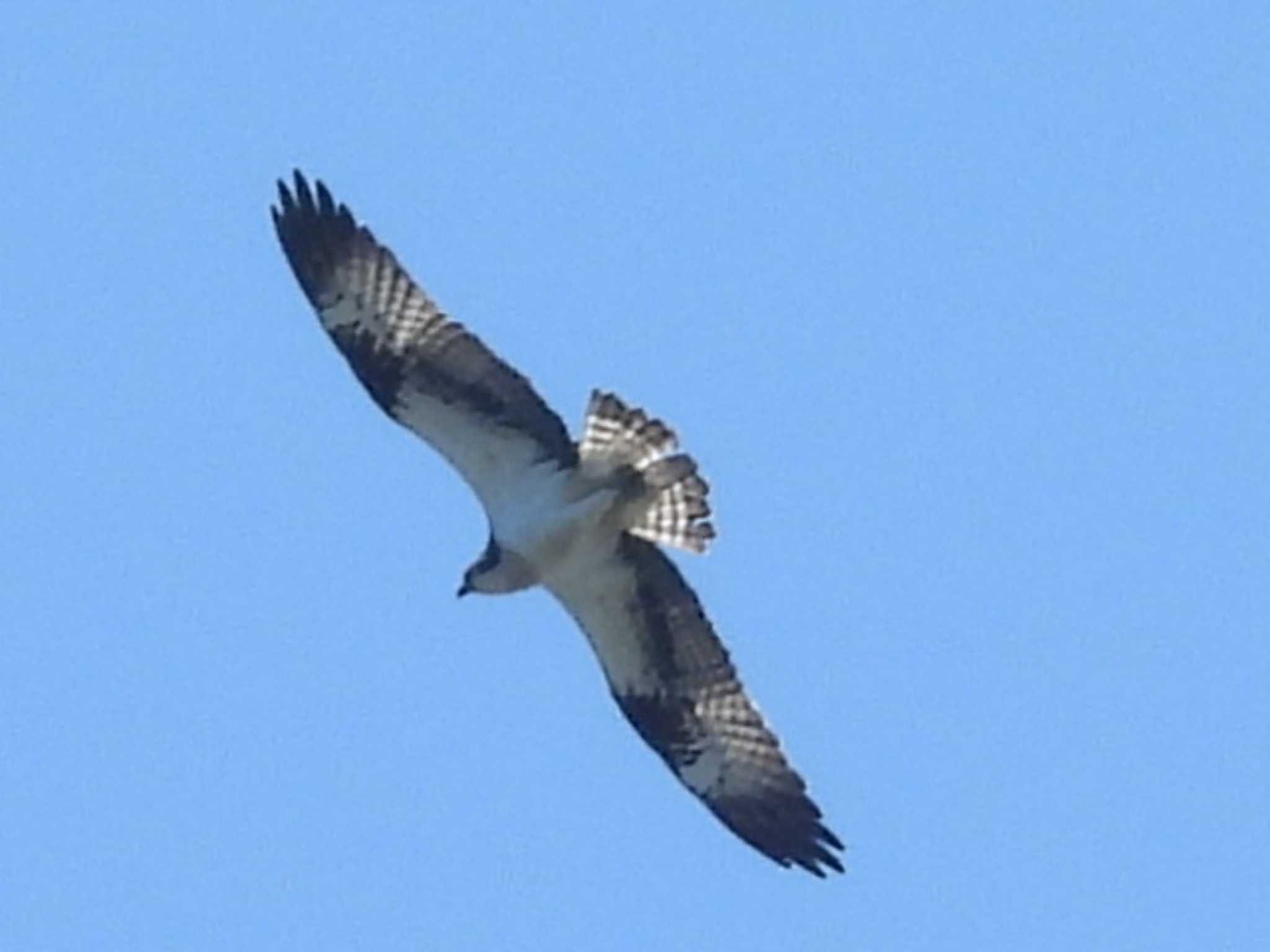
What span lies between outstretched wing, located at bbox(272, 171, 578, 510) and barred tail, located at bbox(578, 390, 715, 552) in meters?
0.13

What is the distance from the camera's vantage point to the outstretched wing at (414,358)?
1700 centimetres

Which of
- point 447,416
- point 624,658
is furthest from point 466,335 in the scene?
point 624,658

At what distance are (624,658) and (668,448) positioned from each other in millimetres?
1048

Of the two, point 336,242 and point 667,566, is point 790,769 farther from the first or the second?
point 336,242

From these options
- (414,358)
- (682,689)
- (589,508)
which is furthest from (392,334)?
(682,689)

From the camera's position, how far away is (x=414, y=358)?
56.0 ft

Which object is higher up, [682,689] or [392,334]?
[392,334]

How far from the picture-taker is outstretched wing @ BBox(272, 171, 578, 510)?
17000 mm

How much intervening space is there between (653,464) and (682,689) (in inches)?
40.4

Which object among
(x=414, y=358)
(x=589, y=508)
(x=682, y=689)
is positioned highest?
(x=414, y=358)

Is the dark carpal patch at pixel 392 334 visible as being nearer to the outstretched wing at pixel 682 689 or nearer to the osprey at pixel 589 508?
the osprey at pixel 589 508

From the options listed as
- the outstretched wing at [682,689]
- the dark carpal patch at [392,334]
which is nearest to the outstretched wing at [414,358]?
the dark carpal patch at [392,334]

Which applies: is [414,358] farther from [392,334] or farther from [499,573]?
[499,573]

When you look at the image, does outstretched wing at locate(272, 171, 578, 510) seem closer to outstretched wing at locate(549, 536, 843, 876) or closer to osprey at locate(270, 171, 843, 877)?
osprey at locate(270, 171, 843, 877)
